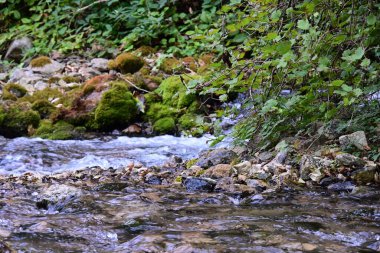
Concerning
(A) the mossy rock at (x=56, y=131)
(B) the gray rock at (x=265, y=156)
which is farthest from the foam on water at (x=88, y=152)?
(B) the gray rock at (x=265, y=156)

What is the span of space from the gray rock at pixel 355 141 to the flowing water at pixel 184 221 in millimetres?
538

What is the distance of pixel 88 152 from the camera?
211 inches

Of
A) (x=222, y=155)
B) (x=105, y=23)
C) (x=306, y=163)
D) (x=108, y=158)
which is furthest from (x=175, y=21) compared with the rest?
(x=306, y=163)

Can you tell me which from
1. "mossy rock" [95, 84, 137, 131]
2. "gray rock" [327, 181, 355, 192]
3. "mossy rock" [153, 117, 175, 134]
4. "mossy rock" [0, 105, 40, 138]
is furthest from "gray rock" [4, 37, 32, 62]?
"gray rock" [327, 181, 355, 192]

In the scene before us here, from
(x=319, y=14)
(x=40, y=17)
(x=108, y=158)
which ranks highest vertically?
(x=40, y=17)

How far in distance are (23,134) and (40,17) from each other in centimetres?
491

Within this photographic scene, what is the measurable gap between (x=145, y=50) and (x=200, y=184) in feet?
19.8

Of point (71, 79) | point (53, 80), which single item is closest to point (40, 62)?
point (53, 80)

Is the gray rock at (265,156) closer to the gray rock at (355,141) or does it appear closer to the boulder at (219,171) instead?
the boulder at (219,171)

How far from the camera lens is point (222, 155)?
400 centimetres

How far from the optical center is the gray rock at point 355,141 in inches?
133

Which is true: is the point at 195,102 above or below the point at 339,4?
below

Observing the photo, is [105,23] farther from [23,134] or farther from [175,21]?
[23,134]

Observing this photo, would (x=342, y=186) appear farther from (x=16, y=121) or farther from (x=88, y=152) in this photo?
(x=16, y=121)
